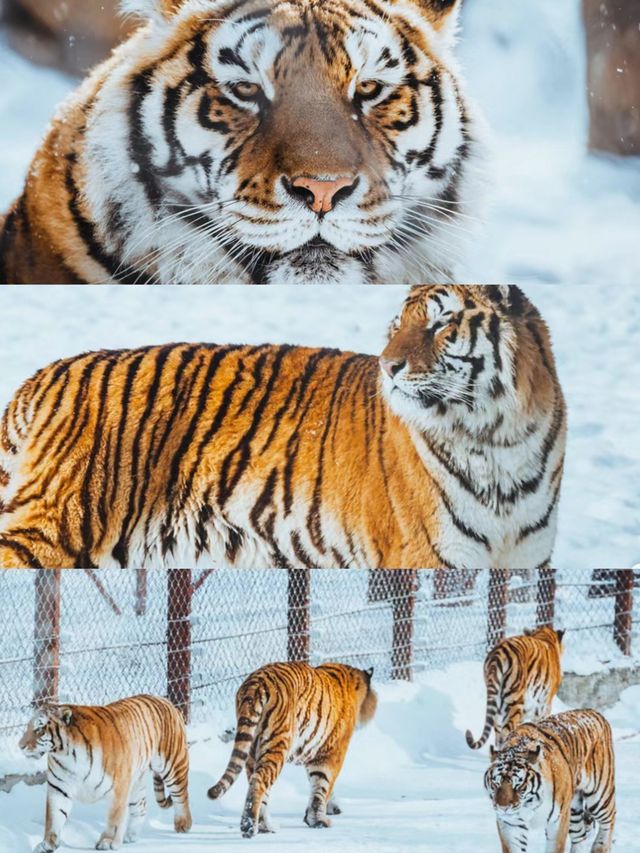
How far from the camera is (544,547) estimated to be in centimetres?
259

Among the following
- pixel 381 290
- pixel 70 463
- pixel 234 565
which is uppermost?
pixel 381 290

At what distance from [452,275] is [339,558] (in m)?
0.75

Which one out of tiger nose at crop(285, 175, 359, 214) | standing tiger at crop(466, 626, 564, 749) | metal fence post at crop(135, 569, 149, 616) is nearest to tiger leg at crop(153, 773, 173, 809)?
metal fence post at crop(135, 569, 149, 616)

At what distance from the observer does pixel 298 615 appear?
298 centimetres

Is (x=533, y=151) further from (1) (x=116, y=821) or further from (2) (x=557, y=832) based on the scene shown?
(1) (x=116, y=821)

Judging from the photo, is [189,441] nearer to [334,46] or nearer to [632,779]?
A: [334,46]

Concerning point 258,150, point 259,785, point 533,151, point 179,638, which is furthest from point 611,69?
point 259,785

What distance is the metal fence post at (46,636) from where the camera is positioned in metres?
2.83

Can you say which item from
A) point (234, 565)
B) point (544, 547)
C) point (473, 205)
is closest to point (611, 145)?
point (473, 205)

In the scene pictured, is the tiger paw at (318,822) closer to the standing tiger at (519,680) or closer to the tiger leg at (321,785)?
the tiger leg at (321,785)

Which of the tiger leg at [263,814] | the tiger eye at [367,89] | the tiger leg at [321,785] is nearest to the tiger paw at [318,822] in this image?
the tiger leg at [321,785]

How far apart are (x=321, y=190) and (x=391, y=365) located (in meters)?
0.47

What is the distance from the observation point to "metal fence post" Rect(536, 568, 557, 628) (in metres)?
2.92

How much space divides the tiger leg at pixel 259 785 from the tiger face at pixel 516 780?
56cm
